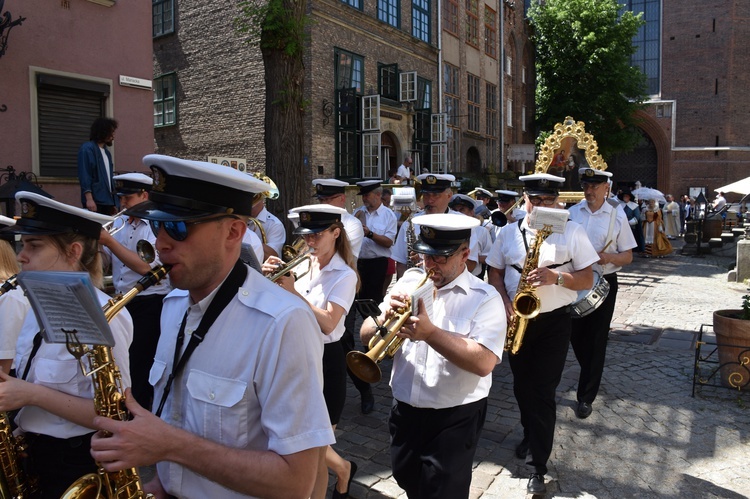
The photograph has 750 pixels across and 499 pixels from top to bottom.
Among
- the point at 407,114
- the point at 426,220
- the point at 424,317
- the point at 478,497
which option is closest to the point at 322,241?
the point at 426,220

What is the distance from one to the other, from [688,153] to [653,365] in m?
39.4

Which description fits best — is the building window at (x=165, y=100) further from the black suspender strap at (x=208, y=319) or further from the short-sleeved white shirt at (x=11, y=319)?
the black suspender strap at (x=208, y=319)

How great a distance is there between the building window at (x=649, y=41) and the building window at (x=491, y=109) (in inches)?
603

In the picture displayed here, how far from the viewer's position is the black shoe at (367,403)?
5.74 metres

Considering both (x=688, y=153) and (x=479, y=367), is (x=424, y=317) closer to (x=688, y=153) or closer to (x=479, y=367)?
(x=479, y=367)

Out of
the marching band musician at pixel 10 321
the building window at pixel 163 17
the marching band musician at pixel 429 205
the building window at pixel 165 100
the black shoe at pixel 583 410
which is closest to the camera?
the marching band musician at pixel 10 321

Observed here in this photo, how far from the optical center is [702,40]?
132 feet

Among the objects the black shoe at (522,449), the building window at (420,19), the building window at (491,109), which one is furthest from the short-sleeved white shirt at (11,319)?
the building window at (491,109)

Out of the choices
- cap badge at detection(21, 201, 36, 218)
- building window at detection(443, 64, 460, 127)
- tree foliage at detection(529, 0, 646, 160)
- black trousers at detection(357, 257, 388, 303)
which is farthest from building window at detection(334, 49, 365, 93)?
cap badge at detection(21, 201, 36, 218)

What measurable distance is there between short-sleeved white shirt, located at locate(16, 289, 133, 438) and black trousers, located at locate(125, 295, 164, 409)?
1.70m

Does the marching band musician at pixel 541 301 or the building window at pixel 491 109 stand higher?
the building window at pixel 491 109

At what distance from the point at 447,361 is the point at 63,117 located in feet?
35.0

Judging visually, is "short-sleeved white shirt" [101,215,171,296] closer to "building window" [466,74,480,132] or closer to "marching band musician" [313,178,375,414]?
"marching band musician" [313,178,375,414]

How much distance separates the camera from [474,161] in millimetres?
31594
